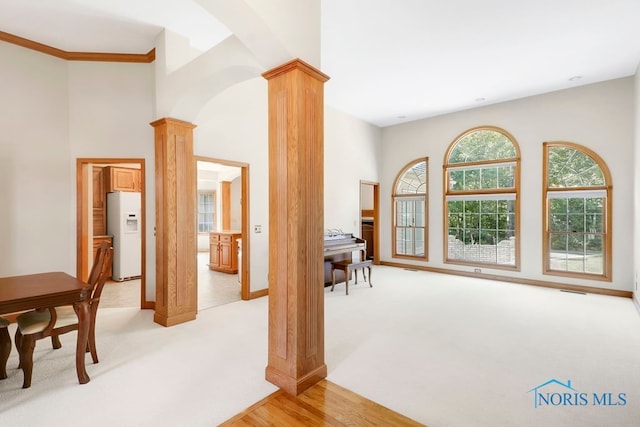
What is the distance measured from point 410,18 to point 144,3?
268cm

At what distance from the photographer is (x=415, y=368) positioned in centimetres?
250

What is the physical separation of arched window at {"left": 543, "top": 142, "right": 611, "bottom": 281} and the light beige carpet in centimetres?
94

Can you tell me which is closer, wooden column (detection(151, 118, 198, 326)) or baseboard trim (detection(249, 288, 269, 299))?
wooden column (detection(151, 118, 198, 326))

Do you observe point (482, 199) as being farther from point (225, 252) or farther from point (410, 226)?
point (225, 252)

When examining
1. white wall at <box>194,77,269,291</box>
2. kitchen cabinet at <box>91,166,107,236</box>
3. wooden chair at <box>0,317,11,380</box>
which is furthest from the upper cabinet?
wooden chair at <box>0,317,11,380</box>

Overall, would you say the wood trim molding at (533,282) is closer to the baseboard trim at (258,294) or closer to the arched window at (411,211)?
the arched window at (411,211)

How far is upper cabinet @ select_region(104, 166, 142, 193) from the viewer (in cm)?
580

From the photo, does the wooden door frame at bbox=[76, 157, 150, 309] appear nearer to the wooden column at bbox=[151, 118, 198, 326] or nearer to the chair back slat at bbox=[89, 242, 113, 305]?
the wooden column at bbox=[151, 118, 198, 326]

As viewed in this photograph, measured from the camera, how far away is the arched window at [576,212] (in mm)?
4863

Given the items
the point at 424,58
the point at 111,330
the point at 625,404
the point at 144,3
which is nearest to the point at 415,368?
the point at 625,404

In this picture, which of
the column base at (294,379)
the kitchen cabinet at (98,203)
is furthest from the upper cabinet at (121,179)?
the column base at (294,379)

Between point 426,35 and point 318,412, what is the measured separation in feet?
12.8

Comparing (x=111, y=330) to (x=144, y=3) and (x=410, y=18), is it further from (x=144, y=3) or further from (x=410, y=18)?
(x=410, y=18)

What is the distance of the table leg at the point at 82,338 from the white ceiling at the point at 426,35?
9.15 feet
